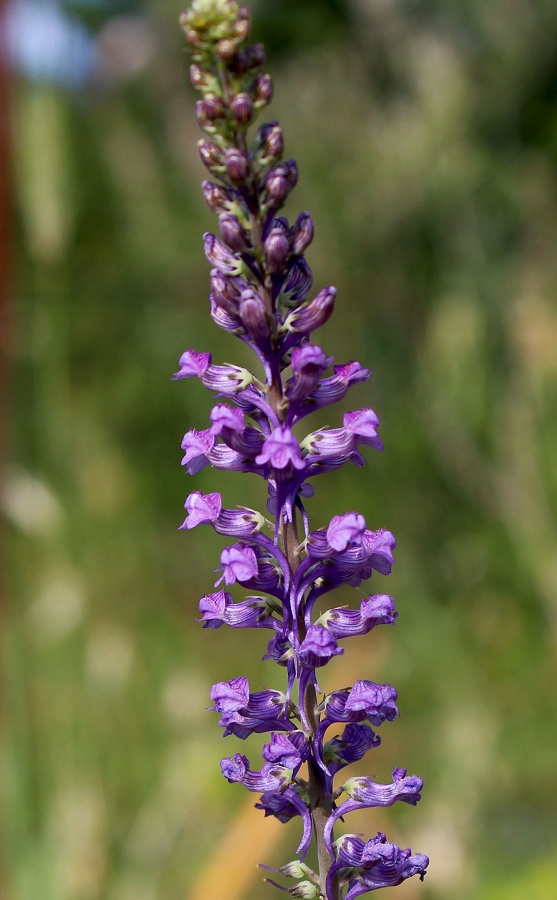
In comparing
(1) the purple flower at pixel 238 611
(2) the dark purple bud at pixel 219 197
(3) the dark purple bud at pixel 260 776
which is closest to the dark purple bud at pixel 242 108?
(2) the dark purple bud at pixel 219 197

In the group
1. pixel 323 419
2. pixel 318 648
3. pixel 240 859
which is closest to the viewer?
pixel 318 648

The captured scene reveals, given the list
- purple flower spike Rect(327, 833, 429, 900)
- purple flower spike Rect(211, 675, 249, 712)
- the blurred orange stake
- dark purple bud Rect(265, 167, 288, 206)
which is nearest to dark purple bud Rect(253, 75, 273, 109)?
dark purple bud Rect(265, 167, 288, 206)

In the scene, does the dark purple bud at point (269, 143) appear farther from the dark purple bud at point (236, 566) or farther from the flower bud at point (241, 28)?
the dark purple bud at point (236, 566)

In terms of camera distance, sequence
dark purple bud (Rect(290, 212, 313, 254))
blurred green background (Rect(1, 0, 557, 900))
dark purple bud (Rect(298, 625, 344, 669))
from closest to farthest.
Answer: dark purple bud (Rect(298, 625, 344, 669)) < dark purple bud (Rect(290, 212, 313, 254)) < blurred green background (Rect(1, 0, 557, 900))

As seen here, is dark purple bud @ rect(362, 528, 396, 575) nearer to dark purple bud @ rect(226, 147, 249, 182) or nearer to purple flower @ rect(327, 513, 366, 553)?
purple flower @ rect(327, 513, 366, 553)

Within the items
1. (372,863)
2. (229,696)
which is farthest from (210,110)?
(372,863)

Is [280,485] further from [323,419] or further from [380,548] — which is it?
[323,419]
